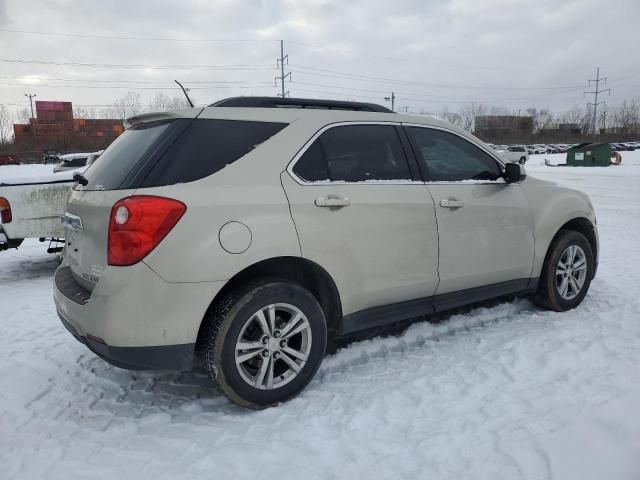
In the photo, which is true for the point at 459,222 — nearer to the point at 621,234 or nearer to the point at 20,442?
the point at 20,442

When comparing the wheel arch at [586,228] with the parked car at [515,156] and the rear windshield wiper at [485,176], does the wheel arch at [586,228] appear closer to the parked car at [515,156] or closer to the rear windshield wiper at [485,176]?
the parked car at [515,156]

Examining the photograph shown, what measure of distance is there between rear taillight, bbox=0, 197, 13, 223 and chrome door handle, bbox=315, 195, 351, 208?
4.75 meters

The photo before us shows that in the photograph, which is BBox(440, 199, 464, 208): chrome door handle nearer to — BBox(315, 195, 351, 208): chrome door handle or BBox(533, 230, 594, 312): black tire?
BBox(315, 195, 351, 208): chrome door handle

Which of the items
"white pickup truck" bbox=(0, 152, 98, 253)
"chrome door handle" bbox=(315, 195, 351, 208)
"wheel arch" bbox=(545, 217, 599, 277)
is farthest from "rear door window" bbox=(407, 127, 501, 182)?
"white pickup truck" bbox=(0, 152, 98, 253)

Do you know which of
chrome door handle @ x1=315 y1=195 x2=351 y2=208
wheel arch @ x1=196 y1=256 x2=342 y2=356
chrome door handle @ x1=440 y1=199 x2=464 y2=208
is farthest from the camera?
chrome door handle @ x1=440 y1=199 x2=464 y2=208

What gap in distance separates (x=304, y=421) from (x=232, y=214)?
1.25 m

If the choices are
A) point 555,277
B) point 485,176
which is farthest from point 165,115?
point 555,277

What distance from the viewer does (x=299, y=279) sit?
318 centimetres

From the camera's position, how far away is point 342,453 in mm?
2512

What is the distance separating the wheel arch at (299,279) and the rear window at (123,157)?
864 millimetres

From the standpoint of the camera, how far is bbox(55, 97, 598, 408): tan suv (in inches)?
104

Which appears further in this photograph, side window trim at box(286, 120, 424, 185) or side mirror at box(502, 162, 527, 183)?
side mirror at box(502, 162, 527, 183)

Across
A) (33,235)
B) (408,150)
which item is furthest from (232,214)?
(33,235)

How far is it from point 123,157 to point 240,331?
1.32 meters
